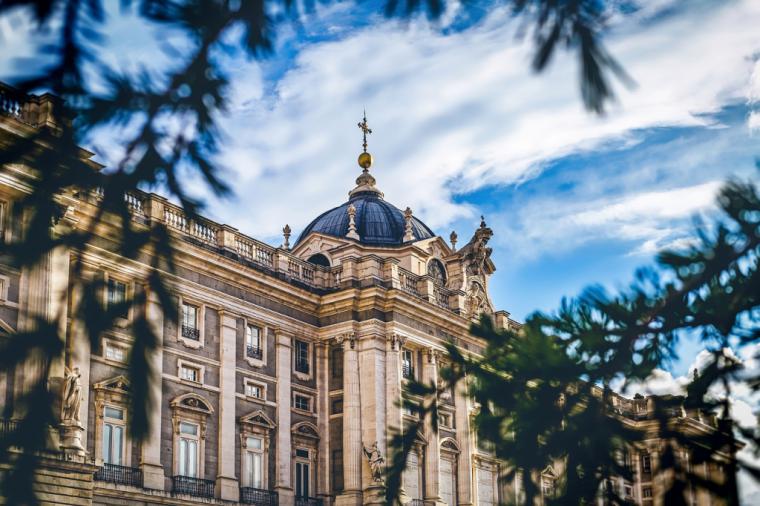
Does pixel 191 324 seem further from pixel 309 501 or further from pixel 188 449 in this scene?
pixel 309 501

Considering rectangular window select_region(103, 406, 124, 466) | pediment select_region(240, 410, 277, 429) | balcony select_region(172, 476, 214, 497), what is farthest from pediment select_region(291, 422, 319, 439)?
rectangular window select_region(103, 406, 124, 466)

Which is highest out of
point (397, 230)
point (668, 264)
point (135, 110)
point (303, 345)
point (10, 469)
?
point (397, 230)

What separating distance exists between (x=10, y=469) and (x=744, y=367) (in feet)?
15.2

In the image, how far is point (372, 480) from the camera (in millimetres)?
39906

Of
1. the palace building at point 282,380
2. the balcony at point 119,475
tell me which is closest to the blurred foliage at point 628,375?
the palace building at point 282,380

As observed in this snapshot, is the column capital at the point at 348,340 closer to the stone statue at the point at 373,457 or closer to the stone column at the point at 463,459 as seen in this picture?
the stone statue at the point at 373,457

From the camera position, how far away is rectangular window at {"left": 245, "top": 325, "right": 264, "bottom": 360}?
3928 centimetres

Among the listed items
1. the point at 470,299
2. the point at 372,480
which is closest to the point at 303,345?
the point at 372,480

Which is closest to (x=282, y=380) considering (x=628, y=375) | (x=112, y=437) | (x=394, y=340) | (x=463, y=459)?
(x=394, y=340)

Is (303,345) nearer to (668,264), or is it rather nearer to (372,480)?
(372,480)

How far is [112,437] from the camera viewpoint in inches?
1299

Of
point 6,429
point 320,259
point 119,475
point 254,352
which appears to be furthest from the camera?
point 320,259

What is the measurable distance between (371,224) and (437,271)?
4955mm

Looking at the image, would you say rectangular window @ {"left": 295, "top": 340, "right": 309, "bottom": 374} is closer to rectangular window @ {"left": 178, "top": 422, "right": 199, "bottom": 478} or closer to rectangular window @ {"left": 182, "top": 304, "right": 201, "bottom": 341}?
rectangular window @ {"left": 182, "top": 304, "right": 201, "bottom": 341}
